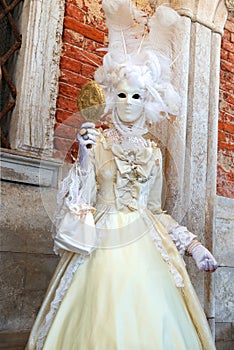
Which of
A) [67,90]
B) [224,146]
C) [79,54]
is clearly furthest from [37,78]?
[224,146]

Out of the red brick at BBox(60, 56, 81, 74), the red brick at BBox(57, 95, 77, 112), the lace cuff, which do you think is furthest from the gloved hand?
the red brick at BBox(60, 56, 81, 74)

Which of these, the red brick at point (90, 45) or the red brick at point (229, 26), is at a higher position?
the red brick at point (229, 26)

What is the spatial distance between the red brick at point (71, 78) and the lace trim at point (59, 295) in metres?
Answer: 1.23

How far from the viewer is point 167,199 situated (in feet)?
7.31

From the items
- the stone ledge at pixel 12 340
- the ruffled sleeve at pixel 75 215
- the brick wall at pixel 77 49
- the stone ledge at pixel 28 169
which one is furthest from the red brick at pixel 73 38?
the stone ledge at pixel 12 340

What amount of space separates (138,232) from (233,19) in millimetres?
2285

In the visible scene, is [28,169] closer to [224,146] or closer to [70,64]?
[70,64]

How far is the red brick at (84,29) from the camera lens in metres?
2.82

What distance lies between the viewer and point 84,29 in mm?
2875

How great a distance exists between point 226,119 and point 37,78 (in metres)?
1.48

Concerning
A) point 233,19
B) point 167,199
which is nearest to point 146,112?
point 167,199

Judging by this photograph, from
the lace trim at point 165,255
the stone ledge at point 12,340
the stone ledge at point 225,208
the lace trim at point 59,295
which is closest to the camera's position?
the lace trim at point 59,295

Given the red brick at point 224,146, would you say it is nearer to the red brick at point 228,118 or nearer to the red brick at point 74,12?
the red brick at point 228,118

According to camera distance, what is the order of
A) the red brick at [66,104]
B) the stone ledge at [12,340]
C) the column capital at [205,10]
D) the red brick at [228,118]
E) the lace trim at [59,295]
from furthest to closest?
1. the red brick at [228,118]
2. the column capital at [205,10]
3. the red brick at [66,104]
4. the stone ledge at [12,340]
5. the lace trim at [59,295]
